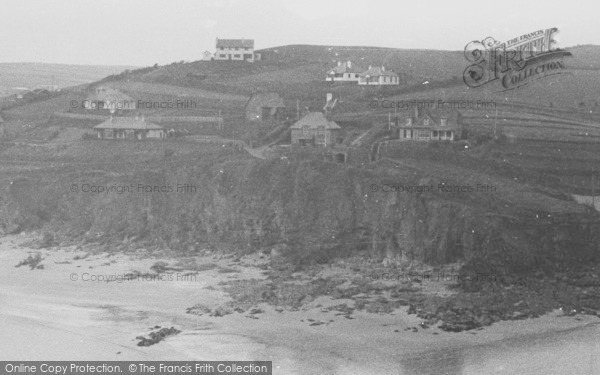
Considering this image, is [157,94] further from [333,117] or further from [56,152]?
[333,117]

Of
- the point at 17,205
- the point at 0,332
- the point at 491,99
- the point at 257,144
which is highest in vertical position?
the point at 491,99

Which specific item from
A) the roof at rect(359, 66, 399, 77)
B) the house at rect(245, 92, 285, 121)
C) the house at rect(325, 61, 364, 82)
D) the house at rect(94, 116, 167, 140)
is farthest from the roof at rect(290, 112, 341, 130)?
the house at rect(94, 116, 167, 140)

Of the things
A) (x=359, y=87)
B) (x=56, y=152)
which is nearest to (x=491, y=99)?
(x=359, y=87)

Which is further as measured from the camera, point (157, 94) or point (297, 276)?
point (157, 94)

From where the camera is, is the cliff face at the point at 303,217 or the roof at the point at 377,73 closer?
the cliff face at the point at 303,217

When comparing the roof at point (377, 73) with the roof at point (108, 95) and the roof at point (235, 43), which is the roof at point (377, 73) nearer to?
the roof at point (235, 43)

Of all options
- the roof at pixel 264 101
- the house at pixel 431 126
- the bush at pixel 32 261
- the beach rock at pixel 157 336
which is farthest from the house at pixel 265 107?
the beach rock at pixel 157 336

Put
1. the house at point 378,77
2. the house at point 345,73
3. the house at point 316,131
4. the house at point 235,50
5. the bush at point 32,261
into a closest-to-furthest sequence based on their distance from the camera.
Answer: the bush at point 32,261 → the house at point 316,131 → the house at point 378,77 → the house at point 345,73 → the house at point 235,50

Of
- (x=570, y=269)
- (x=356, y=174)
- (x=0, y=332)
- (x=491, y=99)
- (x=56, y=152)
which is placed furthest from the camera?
(x=56, y=152)
